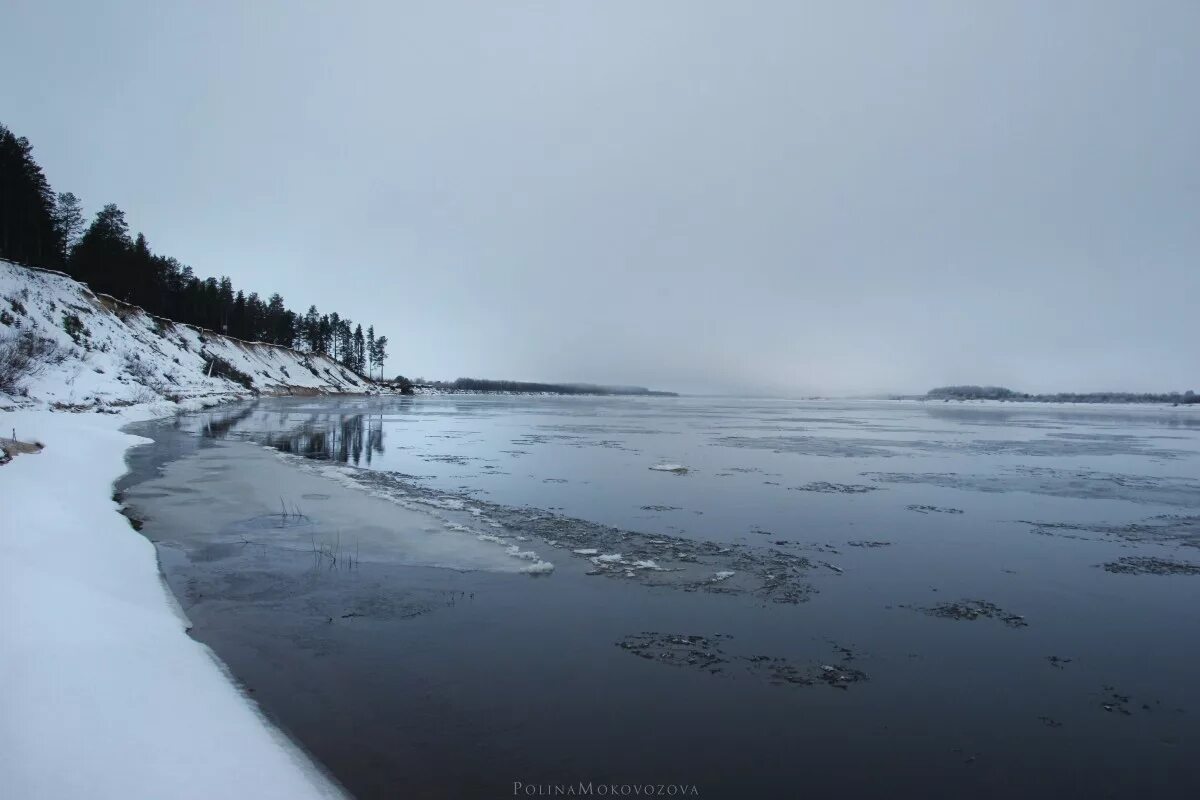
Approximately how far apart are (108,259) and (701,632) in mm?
70833

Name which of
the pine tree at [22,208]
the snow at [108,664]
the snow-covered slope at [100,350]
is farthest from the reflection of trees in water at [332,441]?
the pine tree at [22,208]

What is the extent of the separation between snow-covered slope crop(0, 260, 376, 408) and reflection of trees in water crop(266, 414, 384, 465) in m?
10.3

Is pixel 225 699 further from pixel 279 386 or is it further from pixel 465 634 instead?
pixel 279 386

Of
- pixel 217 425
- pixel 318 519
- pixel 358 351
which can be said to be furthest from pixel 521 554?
pixel 358 351

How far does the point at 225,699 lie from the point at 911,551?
10.2m

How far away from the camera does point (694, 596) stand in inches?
313

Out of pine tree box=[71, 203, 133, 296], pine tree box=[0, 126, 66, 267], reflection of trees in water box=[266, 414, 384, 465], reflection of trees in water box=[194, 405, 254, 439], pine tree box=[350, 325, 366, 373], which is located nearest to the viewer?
reflection of trees in water box=[266, 414, 384, 465]

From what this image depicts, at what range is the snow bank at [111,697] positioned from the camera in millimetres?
3379

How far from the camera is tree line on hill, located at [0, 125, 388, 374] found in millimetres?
45562

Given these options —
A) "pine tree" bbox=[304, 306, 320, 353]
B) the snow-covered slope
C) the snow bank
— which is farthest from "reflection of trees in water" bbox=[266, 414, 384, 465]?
"pine tree" bbox=[304, 306, 320, 353]

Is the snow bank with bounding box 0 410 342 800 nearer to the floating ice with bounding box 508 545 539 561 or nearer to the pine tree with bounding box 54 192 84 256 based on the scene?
the floating ice with bounding box 508 545 539 561

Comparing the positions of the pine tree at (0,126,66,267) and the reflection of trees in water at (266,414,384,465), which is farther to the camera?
the pine tree at (0,126,66,267)

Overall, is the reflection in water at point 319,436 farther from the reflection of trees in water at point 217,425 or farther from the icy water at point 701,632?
the icy water at point 701,632

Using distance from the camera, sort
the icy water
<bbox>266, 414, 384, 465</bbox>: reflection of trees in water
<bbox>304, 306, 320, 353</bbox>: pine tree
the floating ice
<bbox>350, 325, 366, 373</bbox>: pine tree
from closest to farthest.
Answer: the icy water → the floating ice → <bbox>266, 414, 384, 465</bbox>: reflection of trees in water → <bbox>304, 306, 320, 353</bbox>: pine tree → <bbox>350, 325, 366, 373</bbox>: pine tree
